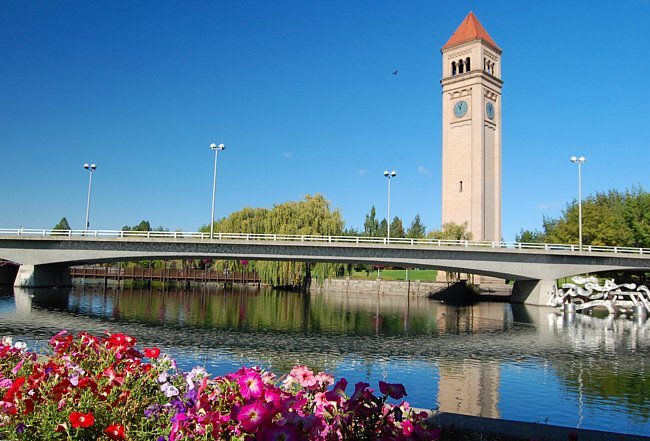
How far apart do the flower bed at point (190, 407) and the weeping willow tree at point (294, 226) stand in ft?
176

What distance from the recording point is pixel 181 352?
19.3 meters

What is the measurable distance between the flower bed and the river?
26.1ft

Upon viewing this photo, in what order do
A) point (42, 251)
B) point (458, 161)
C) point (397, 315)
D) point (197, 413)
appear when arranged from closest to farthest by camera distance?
1. point (197, 413)
2. point (397, 315)
3. point (42, 251)
4. point (458, 161)

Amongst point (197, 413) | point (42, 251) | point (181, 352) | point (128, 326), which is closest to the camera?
point (197, 413)

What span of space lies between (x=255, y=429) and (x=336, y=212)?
5983cm

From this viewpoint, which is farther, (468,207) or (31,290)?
(468,207)

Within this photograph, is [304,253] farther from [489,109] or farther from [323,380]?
[489,109]

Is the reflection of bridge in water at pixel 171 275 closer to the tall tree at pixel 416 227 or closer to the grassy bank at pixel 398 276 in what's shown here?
the grassy bank at pixel 398 276

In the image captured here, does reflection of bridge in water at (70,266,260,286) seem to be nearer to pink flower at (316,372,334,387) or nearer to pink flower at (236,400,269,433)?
pink flower at (316,372,334,387)

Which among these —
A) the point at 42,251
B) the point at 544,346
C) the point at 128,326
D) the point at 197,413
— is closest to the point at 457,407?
the point at 197,413

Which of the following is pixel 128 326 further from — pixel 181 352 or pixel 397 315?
pixel 397 315

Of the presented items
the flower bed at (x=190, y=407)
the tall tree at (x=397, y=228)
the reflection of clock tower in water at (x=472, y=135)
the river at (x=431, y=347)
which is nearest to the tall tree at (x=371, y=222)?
the tall tree at (x=397, y=228)

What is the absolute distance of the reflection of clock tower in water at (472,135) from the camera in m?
70.9

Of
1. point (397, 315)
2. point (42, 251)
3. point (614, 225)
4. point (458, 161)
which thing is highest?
point (458, 161)
